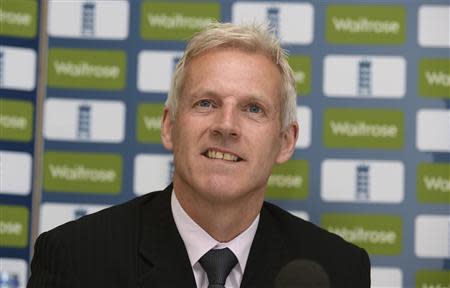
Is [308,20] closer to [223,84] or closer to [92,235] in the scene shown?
[223,84]

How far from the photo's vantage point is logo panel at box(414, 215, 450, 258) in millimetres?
2461

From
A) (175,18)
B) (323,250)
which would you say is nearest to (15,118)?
(175,18)

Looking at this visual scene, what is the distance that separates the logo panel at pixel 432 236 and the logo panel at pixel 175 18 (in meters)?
1.06

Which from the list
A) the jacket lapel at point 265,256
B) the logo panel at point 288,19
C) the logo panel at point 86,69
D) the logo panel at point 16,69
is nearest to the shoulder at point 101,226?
the jacket lapel at point 265,256

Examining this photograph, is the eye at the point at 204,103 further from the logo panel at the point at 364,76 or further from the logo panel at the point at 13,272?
the logo panel at the point at 13,272

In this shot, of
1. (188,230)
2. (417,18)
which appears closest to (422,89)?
(417,18)

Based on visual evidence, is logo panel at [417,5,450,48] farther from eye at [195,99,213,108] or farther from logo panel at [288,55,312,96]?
eye at [195,99,213,108]

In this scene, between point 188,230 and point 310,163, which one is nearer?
point 188,230

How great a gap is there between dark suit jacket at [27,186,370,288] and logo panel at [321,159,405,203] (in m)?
0.37

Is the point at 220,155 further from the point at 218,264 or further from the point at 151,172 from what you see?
the point at 151,172

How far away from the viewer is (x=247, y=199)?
6.42ft

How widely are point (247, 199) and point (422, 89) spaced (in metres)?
0.91

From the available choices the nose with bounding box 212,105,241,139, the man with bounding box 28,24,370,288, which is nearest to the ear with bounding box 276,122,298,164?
the man with bounding box 28,24,370,288

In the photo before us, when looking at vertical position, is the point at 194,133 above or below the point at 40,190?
above
